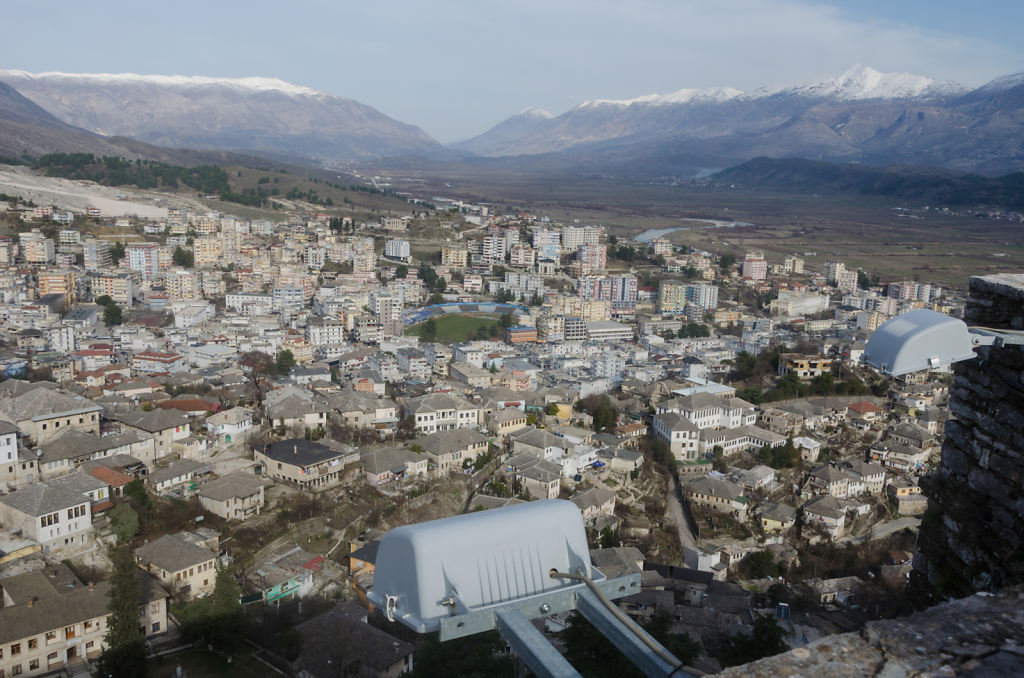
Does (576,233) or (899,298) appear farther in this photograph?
(576,233)

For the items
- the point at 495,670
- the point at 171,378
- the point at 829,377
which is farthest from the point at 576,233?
the point at 495,670

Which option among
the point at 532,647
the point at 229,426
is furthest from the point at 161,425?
the point at 532,647

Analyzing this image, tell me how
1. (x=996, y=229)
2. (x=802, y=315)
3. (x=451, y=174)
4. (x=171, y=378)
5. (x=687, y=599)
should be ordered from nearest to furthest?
(x=687, y=599) → (x=171, y=378) → (x=802, y=315) → (x=996, y=229) → (x=451, y=174)

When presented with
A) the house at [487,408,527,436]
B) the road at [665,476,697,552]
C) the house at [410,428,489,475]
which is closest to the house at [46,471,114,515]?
the house at [410,428,489,475]

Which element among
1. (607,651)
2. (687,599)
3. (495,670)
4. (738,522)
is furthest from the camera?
(738,522)

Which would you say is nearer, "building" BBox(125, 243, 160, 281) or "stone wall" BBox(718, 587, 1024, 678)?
"stone wall" BBox(718, 587, 1024, 678)

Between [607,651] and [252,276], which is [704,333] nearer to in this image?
[252,276]

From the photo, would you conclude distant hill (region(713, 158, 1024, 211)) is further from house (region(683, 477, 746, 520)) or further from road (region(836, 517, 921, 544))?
house (region(683, 477, 746, 520))

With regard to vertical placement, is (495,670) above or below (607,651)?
below
